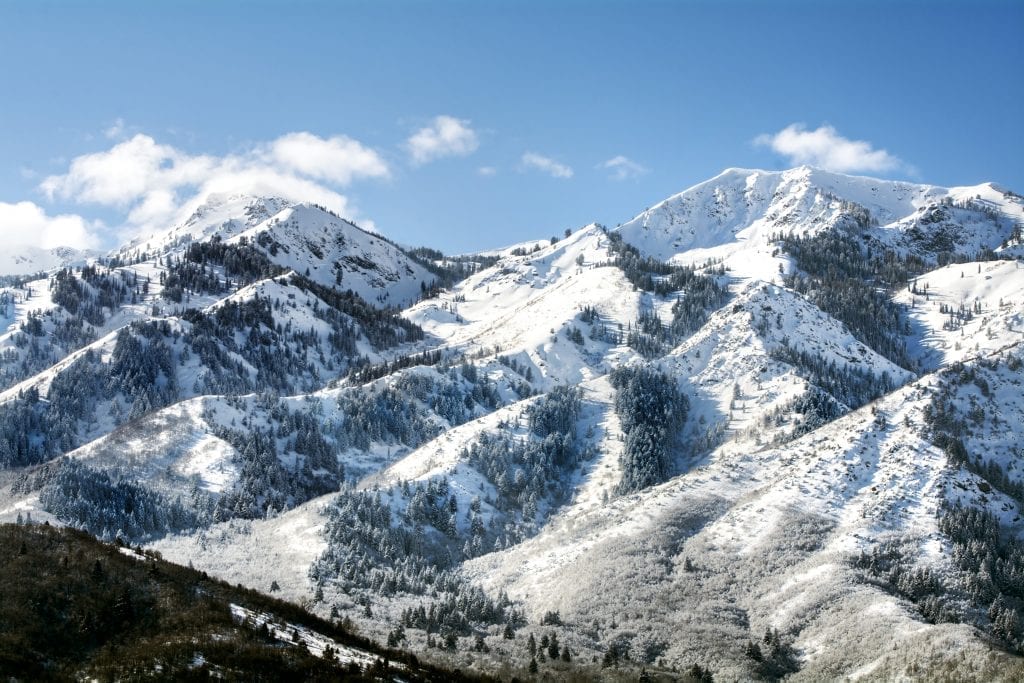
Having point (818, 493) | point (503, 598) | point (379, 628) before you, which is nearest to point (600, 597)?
point (503, 598)

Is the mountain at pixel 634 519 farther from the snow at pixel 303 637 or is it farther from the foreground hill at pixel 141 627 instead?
the foreground hill at pixel 141 627

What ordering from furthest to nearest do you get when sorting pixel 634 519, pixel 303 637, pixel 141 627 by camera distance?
pixel 634 519 → pixel 303 637 → pixel 141 627

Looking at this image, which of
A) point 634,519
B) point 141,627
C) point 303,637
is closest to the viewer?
point 141,627

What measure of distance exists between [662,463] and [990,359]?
59.1 metres

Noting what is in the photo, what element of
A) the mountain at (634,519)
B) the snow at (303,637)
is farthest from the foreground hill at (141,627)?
the mountain at (634,519)

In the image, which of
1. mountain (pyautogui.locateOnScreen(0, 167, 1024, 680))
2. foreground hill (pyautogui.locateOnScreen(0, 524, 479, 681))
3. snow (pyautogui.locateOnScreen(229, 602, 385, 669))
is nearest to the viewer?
foreground hill (pyautogui.locateOnScreen(0, 524, 479, 681))

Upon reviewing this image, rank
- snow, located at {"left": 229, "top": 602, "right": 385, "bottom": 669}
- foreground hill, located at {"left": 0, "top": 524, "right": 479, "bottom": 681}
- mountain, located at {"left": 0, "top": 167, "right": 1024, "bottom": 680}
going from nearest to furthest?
foreground hill, located at {"left": 0, "top": 524, "right": 479, "bottom": 681}
snow, located at {"left": 229, "top": 602, "right": 385, "bottom": 669}
mountain, located at {"left": 0, "top": 167, "right": 1024, "bottom": 680}

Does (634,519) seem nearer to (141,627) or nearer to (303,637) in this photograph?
(303,637)

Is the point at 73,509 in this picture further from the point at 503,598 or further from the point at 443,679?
the point at 443,679

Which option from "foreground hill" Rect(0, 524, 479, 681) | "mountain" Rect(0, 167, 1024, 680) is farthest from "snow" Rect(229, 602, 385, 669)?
"mountain" Rect(0, 167, 1024, 680)

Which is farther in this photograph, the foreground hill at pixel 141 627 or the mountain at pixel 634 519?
the mountain at pixel 634 519

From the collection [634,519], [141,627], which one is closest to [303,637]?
[141,627]

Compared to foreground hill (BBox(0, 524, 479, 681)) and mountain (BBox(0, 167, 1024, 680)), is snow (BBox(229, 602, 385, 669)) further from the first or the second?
mountain (BBox(0, 167, 1024, 680))

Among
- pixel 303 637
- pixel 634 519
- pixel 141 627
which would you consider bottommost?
pixel 303 637
